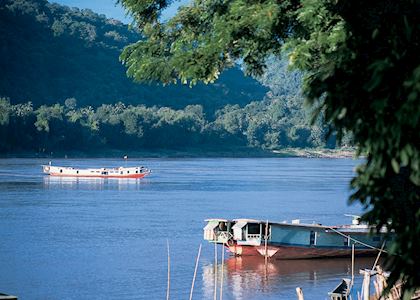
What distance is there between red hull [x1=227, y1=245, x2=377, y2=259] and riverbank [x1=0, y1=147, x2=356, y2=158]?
296 feet

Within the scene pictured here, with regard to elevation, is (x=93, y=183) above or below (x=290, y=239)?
below

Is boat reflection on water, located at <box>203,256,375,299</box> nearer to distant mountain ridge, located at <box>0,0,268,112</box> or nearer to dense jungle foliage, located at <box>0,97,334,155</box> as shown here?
dense jungle foliage, located at <box>0,97,334,155</box>

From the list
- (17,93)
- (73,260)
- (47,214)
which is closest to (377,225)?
(73,260)

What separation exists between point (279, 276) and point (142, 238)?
10.2 meters

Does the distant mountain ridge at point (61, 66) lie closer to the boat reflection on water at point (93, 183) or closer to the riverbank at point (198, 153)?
the riverbank at point (198, 153)

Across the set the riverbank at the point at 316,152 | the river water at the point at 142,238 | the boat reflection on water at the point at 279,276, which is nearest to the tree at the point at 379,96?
the river water at the point at 142,238

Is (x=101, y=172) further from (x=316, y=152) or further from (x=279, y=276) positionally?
(x=316, y=152)

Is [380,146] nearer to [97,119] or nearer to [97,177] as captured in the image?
[97,177]

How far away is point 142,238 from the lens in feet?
134

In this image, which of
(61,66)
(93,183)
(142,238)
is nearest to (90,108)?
(61,66)

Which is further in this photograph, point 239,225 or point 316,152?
point 316,152

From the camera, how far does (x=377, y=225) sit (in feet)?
23.1

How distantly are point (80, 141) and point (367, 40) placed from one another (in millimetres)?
126795

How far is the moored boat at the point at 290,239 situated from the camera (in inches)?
1368
